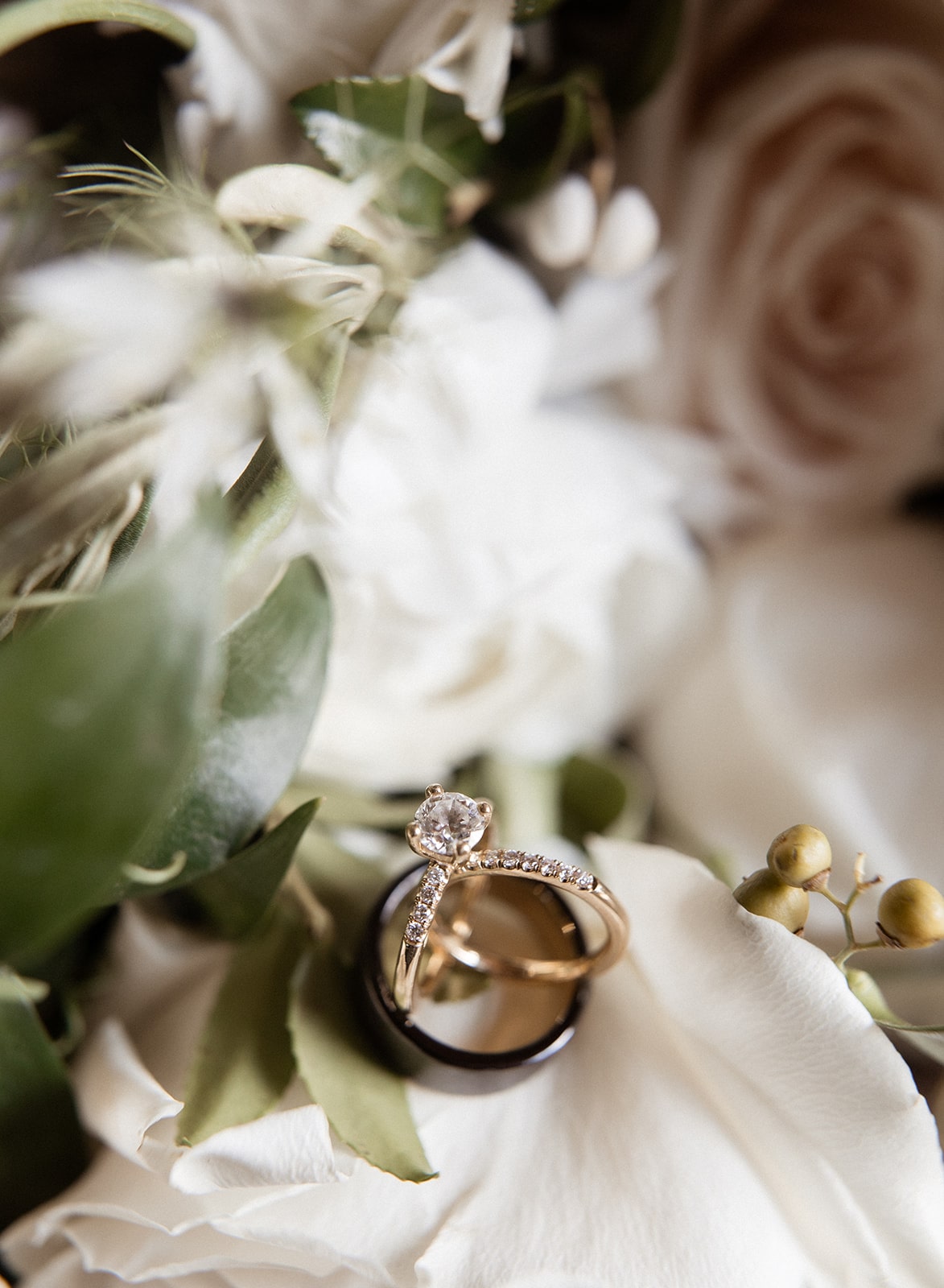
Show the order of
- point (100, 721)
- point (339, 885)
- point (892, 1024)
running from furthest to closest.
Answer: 1. point (339, 885)
2. point (892, 1024)
3. point (100, 721)

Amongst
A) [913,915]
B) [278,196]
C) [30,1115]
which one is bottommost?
[30,1115]

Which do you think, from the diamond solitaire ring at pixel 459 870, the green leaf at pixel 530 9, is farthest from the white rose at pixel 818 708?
the green leaf at pixel 530 9

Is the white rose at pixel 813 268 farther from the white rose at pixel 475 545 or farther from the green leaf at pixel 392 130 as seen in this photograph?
the green leaf at pixel 392 130

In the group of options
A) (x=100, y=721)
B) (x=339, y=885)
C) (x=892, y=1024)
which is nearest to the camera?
(x=100, y=721)

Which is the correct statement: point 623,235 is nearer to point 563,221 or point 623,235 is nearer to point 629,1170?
point 563,221

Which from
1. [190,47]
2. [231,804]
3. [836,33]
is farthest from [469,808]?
[836,33]

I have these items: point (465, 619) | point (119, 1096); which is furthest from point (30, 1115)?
point (465, 619)

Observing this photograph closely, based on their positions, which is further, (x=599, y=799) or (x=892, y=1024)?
(x=599, y=799)
